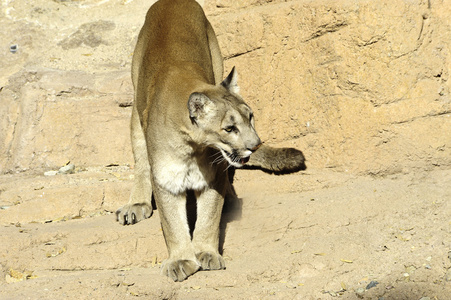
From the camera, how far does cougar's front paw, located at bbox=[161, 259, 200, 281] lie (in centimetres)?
501

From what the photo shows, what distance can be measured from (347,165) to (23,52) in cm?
518

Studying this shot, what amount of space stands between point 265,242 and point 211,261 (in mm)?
642

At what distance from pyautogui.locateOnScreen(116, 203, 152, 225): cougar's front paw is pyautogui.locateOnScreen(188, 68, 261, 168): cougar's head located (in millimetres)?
1667

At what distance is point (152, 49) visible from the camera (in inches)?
238

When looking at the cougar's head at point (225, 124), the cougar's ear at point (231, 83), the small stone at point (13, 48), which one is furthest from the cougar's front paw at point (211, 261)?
the small stone at point (13, 48)

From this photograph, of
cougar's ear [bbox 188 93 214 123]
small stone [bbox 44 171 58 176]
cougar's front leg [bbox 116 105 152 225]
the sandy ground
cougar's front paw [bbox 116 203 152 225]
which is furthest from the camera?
small stone [bbox 44 171 58 176]

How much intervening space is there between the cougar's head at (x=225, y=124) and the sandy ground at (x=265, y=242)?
3.34 ft

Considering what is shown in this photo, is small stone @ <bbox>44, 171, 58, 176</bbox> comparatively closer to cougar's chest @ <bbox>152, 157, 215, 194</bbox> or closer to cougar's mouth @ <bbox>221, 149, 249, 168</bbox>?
cougar's chest @ <bbox>152, 157, 215, 194</bbox>

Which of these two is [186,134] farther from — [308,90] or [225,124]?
[308,90]

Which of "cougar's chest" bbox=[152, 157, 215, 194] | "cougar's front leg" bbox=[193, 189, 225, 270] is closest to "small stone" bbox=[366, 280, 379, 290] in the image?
"cougar's front leg" bbox=[193, 189, 225, 270]

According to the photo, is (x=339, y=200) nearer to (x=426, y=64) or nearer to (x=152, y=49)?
(x=426, y=64)

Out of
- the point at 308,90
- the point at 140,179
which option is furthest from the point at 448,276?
the point at 140,179

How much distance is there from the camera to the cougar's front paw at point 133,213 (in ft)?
20.3

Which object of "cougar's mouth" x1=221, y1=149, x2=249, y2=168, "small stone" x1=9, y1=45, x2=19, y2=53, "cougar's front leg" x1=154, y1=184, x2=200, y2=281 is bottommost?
"cougar's front leg" x1=154, y1=184, x2=200, y2=281
